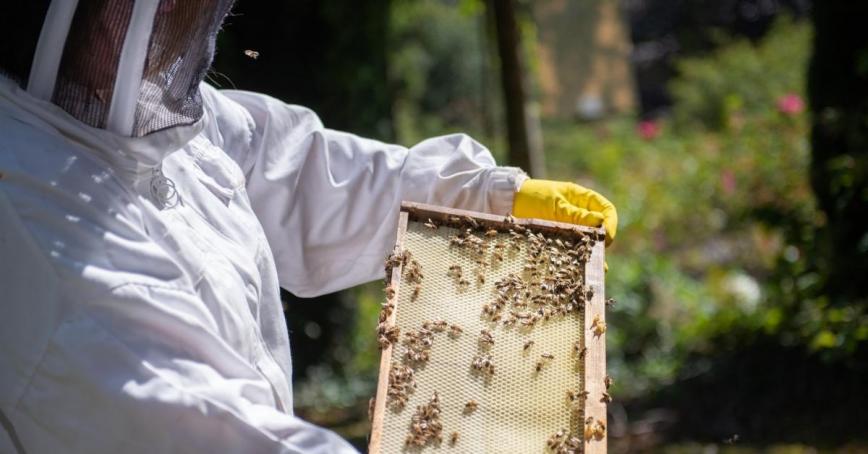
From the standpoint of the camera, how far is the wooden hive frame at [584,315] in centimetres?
194

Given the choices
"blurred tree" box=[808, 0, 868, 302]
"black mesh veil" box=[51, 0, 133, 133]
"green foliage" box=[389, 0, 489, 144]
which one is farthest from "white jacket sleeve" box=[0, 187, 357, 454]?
"green foliage" box=[389, 0, 489, 144]

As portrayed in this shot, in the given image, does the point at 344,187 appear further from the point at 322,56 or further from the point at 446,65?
the point at 446,65

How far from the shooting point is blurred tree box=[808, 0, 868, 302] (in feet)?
18.0

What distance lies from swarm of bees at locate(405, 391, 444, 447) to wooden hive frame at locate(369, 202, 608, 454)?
6 cm

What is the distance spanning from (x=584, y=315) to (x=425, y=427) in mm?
467

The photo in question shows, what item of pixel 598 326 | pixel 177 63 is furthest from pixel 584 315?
pixel 177 63

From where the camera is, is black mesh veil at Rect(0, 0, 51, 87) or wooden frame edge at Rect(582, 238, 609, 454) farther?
wooden frame edge at Rect(582, 238, 609, 454)

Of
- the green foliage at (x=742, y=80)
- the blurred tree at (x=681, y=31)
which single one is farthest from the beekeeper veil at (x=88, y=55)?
the blurred tree at (x=681, y=31)

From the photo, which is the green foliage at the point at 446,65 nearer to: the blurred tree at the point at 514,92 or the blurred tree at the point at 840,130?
the blurred tree at the point at 840,130

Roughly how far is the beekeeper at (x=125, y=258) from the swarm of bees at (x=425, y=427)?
0.83 ft

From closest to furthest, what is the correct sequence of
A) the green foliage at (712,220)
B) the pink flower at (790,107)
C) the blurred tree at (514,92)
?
the blurred tree at (514,92), the green foliage at (712,220), the pink flower at (790,107)

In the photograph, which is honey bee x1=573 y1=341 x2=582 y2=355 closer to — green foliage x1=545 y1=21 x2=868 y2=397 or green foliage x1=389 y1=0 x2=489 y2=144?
green foliage x1=545 y1=21 x2=868 y2=397

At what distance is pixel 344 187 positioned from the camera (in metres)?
2.46

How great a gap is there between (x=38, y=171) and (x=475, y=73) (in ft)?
40.7
